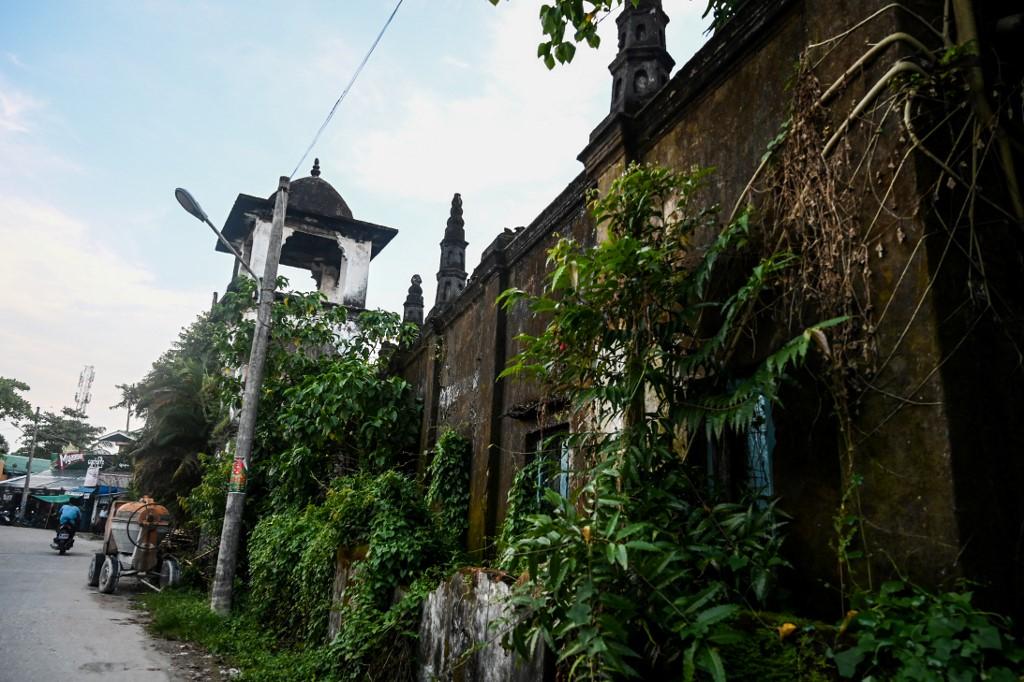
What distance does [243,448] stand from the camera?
998 cm

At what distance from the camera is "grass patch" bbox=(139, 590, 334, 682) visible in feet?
20.4

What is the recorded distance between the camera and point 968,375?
278 cm

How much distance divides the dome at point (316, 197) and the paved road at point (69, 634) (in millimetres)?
9560

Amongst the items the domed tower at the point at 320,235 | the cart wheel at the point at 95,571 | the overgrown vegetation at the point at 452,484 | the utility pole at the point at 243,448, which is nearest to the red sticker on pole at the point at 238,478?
the utility pole at the point at 243,448

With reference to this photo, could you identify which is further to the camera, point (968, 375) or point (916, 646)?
point (968, 375)

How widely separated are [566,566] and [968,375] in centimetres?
182

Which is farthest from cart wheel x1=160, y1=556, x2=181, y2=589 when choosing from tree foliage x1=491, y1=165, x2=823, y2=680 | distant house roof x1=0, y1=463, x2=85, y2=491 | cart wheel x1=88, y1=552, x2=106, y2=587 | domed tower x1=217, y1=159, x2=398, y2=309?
distant house roof x1=0, y1=463, x2=85, y2=491

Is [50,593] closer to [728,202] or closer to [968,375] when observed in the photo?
[728,202]

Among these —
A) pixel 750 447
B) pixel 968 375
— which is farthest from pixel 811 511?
pixel 968 375

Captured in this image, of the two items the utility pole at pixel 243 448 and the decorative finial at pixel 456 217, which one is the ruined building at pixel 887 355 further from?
the utility pole at pixel 243 448

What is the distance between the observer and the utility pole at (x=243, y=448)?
959 cm

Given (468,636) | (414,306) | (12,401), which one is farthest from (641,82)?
(12,401)

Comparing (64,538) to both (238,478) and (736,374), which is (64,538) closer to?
(238,478)

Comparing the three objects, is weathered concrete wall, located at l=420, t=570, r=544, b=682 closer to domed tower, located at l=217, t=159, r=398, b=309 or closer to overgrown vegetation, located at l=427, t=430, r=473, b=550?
overgrown vegetation, located at l=427, t=430, r=473, b=550
